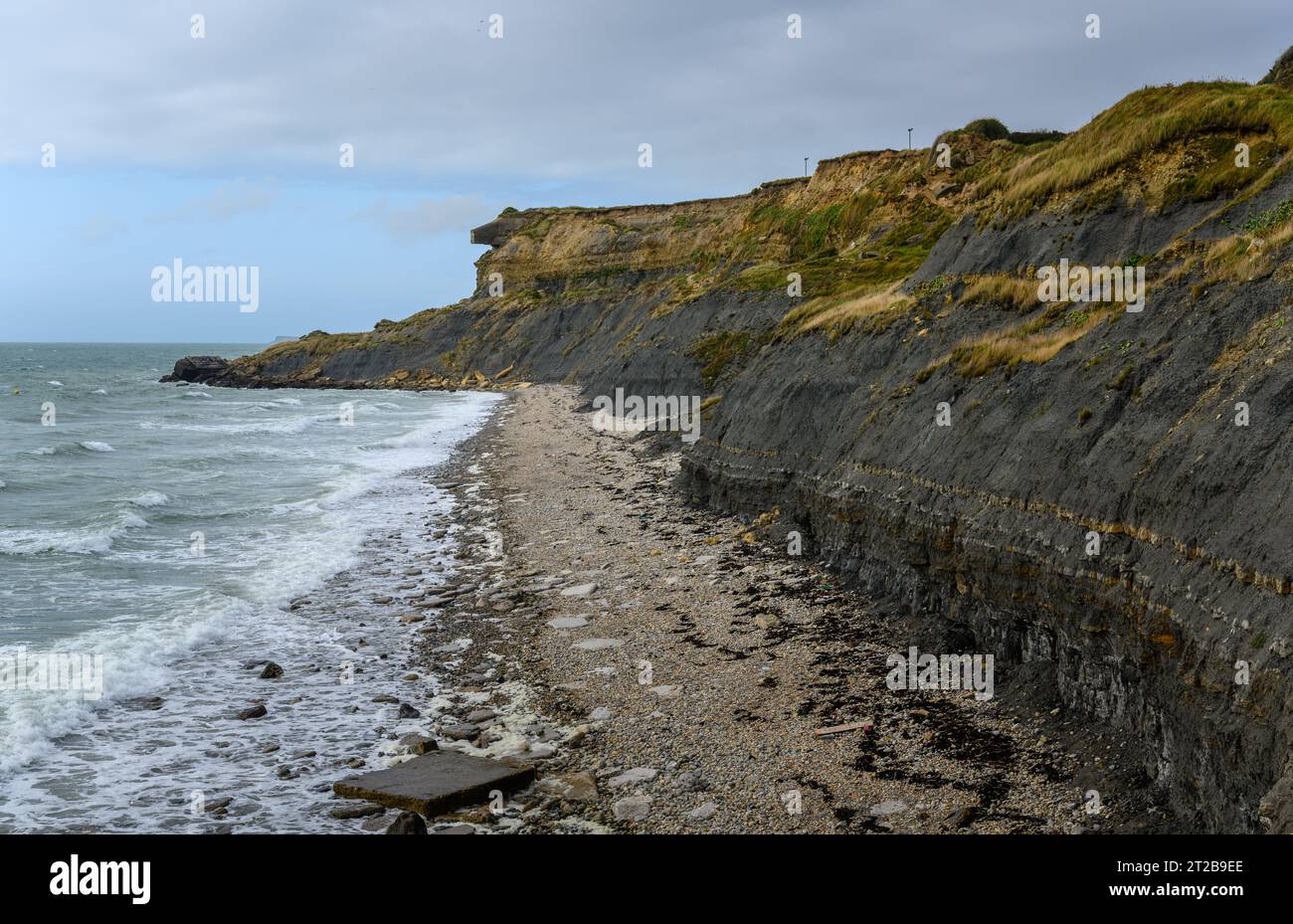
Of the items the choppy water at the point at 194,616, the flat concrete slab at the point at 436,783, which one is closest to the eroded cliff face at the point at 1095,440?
the flat concrete slab at the point at 436,783

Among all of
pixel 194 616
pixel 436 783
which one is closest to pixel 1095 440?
pixel 436 783

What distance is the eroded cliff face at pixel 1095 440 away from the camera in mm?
8312

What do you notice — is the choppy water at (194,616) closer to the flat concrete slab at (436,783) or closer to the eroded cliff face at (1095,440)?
the flat concrete slab at (436,783)

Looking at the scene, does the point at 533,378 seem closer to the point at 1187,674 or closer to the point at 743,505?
the point at 743,505

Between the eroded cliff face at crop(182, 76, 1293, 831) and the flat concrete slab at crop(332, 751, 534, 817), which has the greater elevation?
the eroded cliff face at crop(182, 76, 1293, 831)

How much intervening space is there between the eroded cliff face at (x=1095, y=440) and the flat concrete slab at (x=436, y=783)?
249 inches

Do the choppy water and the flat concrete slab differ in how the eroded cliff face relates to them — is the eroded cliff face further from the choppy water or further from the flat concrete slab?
the choppy water

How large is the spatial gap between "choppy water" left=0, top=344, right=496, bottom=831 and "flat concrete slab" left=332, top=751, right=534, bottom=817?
1.81ft

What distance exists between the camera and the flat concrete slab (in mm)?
9969

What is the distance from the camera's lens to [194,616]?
1727 cm

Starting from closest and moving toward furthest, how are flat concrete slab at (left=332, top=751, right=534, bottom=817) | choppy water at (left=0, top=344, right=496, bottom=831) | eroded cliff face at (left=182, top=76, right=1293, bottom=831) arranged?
1. eroded cliff face at (left=182, top=76, right=1293, bottom=831)
2. flat concrete slab at (left=332, top=751, right=534, bottom=817)
3. choppy water at (left=0, top=344, right=496, bottom=831)

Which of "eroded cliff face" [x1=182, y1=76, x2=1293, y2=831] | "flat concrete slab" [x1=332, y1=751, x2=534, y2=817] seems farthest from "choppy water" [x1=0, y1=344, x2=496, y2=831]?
"eroded cliff face" [x1=182, y1=76, x2=1293, y2=831]

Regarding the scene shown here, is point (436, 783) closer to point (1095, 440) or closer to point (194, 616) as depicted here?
point (1095, 440)
